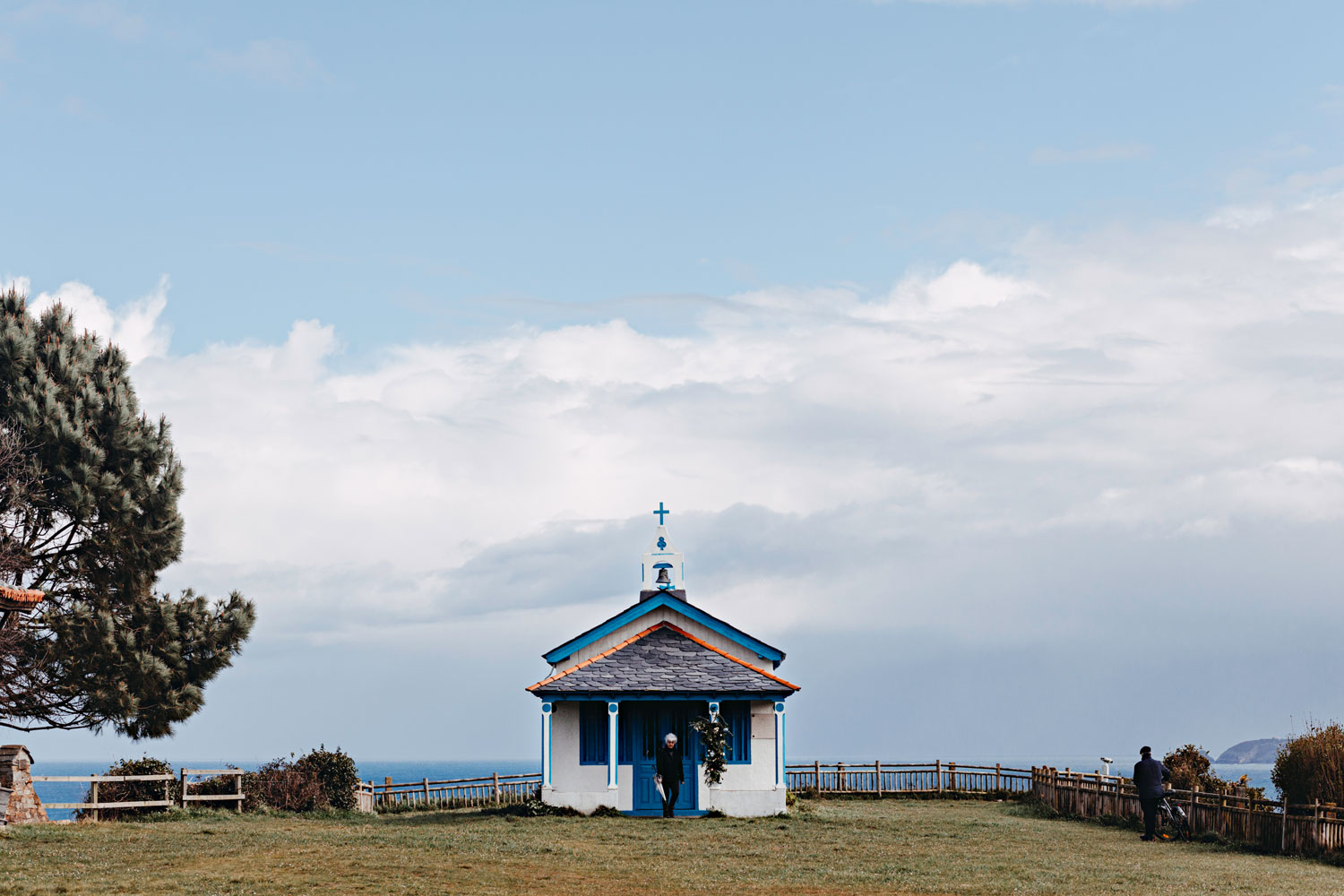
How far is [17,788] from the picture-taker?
25.8 metres

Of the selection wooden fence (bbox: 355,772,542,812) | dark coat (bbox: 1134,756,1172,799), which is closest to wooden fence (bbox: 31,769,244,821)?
wooden fence (bbox: 355,772,542,812)

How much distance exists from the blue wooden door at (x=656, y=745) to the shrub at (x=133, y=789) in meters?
11.4

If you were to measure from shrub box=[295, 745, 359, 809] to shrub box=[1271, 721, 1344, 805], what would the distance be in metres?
21.9

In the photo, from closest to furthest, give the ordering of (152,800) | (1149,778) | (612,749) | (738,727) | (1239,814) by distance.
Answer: (1239,814) → (1149,778) → (152,800) → (612,749) → (738,727)

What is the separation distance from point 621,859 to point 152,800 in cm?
1472

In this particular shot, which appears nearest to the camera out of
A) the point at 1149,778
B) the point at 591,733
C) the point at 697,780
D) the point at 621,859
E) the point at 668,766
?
the point at 621,859

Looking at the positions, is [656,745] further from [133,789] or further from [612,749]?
[133,789]

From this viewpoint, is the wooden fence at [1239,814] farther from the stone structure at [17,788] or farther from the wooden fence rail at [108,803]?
the stone structure at [17,788]

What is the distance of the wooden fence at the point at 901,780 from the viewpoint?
42406 mm

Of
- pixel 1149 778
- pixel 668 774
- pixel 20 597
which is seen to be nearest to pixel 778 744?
pixel 668 774

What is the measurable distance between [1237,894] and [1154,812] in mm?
9361

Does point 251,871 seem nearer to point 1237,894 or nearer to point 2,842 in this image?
point 2,842

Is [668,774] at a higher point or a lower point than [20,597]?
lower

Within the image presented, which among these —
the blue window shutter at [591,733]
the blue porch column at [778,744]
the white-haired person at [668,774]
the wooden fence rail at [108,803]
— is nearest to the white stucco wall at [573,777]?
the blue window shutter at [591,733]
